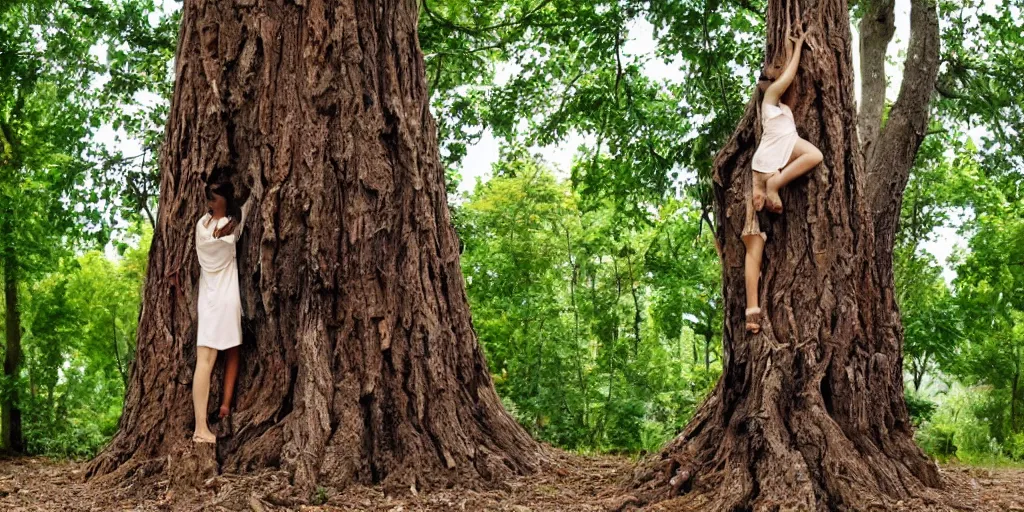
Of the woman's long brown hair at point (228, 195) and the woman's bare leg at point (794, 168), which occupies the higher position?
the woman's long brown hair at point (228, 195)

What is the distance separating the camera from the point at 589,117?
45.9ft

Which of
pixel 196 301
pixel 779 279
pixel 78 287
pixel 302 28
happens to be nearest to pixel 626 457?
pixel 779 279

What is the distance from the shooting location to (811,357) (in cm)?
655

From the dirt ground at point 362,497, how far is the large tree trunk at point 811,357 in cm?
60

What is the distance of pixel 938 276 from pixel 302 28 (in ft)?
54.6

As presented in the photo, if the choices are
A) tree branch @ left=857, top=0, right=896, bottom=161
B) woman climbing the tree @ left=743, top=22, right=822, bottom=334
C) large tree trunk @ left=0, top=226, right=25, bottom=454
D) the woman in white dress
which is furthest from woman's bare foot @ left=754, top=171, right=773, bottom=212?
large tree trunk @ left=0, top=226, right=25, bottom=454

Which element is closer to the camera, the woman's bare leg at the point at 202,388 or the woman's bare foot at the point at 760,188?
the woman's bare foot at the point at 760,188

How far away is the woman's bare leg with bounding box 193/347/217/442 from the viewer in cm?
745

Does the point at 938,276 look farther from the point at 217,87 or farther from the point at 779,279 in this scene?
the point at 217,87

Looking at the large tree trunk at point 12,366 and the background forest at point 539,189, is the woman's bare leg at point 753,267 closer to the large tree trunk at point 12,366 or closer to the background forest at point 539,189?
the background forest at point 539,189

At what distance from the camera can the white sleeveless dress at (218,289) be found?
298 inches

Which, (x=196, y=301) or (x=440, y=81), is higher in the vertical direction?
(x=440, y=81)

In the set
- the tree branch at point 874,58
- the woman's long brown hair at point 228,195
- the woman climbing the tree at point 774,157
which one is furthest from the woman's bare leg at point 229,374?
the tree branch at point 874,58

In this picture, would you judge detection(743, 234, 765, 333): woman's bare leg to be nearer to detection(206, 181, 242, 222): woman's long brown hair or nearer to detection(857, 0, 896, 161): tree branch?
detection(206, 181, 242, 222): woman's long brown hair
